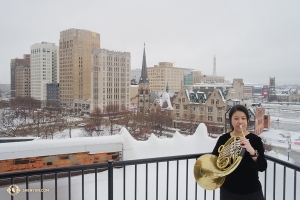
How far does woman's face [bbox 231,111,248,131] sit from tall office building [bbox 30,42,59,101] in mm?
73543

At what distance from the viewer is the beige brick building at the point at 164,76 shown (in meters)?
84.1

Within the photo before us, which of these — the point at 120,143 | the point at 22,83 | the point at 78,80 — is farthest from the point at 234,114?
the point at 22,83

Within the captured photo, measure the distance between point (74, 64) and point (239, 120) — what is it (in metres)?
64.7

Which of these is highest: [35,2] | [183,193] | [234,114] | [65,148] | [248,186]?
[35,2]

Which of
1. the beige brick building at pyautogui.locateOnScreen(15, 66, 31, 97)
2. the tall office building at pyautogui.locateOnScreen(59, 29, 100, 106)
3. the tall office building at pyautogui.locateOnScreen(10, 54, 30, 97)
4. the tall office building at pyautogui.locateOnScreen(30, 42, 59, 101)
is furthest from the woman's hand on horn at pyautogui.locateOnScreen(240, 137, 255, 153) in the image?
the tall office building at pyautogui.locateOnScreen(10, 54, 30, 97)

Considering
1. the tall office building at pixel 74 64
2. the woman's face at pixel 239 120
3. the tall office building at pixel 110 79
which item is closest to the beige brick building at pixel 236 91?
the tall office building at pixel 110 79

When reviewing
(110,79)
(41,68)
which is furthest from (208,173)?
(41,68)

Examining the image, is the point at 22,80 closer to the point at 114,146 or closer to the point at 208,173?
the point at 114,146

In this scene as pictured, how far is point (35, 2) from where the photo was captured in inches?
804

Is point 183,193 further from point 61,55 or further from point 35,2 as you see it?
point 61,55

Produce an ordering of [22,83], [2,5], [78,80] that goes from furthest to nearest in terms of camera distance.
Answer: [22,83], [78,80], [2,5]

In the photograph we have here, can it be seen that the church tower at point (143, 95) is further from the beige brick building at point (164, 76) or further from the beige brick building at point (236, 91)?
the beige brick building at point (164, 76)

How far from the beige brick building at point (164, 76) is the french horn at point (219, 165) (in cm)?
8161

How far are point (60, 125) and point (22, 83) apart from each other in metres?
59.2
